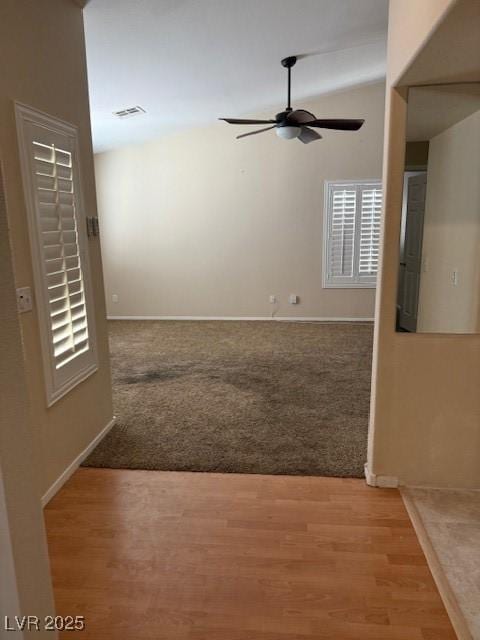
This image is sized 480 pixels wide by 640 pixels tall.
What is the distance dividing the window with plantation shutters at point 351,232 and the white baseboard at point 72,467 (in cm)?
435

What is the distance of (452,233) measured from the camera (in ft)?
7.48

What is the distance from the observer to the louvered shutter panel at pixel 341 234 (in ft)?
20.4

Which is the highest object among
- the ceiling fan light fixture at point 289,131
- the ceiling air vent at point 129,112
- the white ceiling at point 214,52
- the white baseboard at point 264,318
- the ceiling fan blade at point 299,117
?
the white ceiling at point 214,52

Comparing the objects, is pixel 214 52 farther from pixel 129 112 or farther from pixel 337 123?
pixel 129 112

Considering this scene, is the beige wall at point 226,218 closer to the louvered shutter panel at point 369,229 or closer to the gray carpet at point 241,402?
the louvered shutter panel at point 369,229

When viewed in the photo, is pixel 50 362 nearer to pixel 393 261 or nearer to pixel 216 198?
pixel 393 261

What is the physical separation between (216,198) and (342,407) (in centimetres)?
410

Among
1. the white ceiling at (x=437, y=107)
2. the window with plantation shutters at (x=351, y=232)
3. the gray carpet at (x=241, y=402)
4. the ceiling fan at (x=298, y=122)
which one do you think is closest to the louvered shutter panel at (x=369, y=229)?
the window with plantation shutters at (x=351, y=232)

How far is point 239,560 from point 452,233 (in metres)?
1.97

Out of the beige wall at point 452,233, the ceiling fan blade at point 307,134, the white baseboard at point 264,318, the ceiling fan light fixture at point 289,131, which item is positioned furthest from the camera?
the white baseboard at point 264,318

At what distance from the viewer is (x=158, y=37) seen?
308 centimetres

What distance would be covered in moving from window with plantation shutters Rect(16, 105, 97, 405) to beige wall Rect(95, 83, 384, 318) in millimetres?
3899

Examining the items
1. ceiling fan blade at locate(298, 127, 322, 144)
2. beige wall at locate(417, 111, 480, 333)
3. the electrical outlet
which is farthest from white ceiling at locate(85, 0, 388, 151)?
the electrical outlet

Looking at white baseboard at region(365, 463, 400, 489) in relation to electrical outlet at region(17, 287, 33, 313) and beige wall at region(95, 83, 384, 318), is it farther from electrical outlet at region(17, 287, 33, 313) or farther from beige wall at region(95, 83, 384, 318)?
beige wall at region(95, 83, 384, 318)
